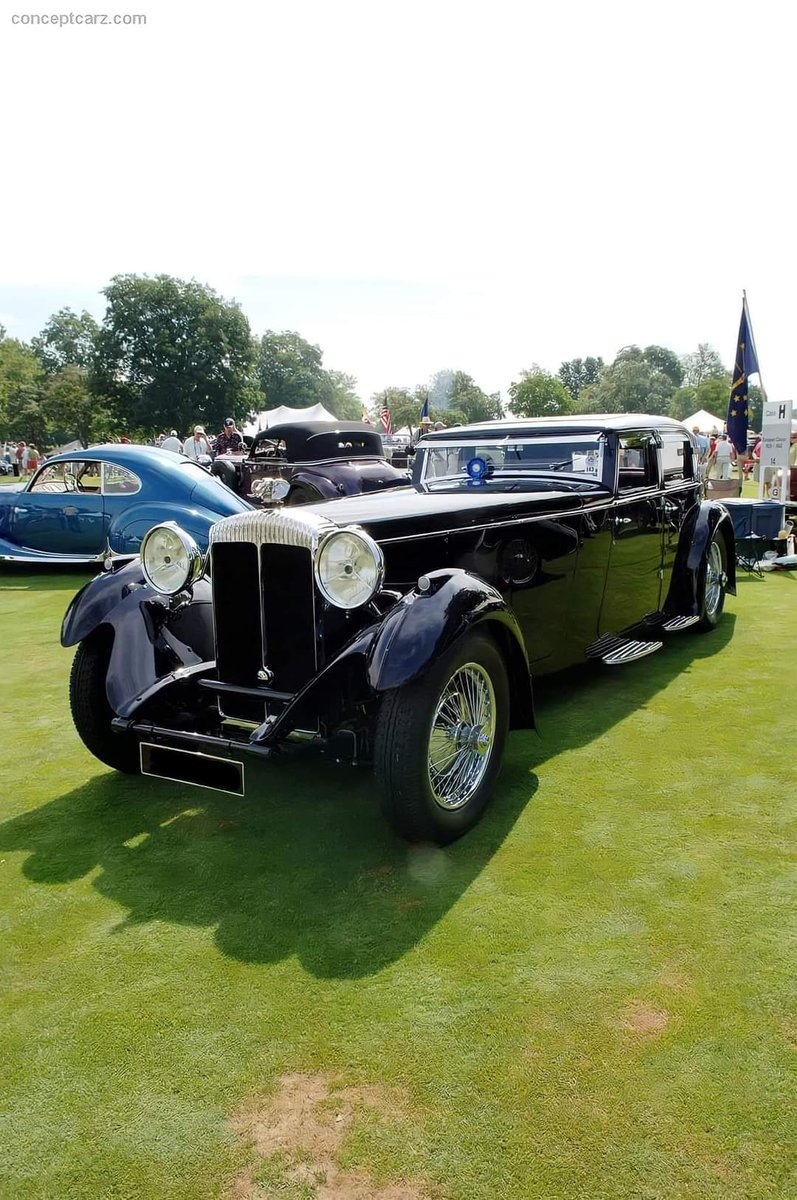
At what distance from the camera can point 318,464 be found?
12.5 m

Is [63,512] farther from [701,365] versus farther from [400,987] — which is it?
[701,365]

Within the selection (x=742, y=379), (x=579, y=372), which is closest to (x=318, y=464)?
(x=742, y=379)

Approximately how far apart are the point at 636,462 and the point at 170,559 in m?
3.19

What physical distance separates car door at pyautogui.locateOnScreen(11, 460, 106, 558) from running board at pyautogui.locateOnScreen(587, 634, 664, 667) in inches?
256

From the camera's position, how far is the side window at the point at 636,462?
206 inches

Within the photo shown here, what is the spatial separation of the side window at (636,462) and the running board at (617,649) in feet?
3.09

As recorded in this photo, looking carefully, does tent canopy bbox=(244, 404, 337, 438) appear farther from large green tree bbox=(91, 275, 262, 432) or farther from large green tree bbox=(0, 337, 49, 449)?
large green tree bbox=(0, 337, 49, 449)

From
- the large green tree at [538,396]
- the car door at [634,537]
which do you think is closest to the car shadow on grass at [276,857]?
the car door at [634,537]

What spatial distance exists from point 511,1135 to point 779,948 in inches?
45.1

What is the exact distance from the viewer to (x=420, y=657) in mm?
3004

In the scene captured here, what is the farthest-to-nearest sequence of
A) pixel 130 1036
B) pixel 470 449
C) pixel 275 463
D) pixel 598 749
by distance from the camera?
pixel 275 463
pixel 470 449
pixel 598 749
pixel 130 1036

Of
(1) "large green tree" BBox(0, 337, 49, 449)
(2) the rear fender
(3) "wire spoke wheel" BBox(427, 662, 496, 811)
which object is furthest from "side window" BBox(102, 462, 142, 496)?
(1) "large green tree" BBox(0, 337, 49, 449)

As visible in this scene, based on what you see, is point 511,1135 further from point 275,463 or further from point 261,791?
point 275,463

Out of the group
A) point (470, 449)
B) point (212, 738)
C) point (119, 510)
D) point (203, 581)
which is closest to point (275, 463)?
point (119, 510)
